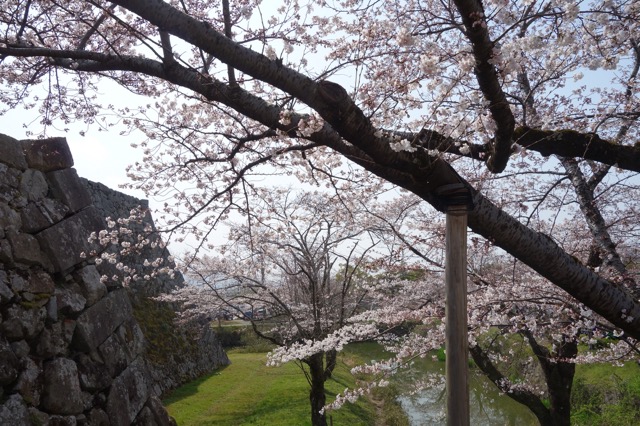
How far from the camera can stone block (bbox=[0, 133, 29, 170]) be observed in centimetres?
433

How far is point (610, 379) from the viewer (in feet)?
34.1

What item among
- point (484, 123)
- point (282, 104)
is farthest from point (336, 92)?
point (484, 123)

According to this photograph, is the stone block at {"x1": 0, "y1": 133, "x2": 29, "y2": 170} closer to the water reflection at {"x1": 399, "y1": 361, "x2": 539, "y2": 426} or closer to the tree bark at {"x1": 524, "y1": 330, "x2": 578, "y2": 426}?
the tree bark at {"x1": 524, "y1": 330, "x2": 578, "y2": 426}

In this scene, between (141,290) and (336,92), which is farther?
(141,290)

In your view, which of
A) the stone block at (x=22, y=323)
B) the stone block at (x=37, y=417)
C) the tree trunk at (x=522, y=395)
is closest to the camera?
the stone block at (x=37, y=417)

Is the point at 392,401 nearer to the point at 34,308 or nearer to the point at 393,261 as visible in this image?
the point at 393,261

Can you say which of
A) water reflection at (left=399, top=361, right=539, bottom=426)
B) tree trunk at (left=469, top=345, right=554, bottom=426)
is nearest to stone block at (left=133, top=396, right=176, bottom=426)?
tree trunk at (left=469, top=345, right=554, bottom=426)

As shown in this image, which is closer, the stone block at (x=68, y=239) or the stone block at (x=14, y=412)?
the stone block at (x=14, y=412)

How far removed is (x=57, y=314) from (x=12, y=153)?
1.67m

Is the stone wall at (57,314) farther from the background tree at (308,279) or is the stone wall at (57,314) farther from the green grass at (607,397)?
the green grass at (607,397)

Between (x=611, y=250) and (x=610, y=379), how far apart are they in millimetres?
6968

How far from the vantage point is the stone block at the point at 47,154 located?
466cm

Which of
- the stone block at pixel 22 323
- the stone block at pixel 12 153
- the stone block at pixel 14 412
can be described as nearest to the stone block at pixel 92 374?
the stone block at pixel 22 323

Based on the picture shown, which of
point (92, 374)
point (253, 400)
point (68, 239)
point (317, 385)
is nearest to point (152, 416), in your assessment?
point (92, 374)
